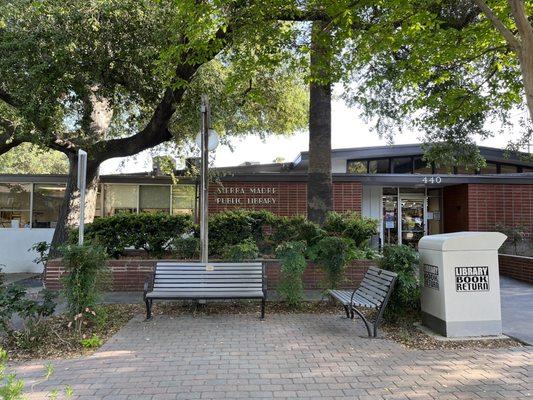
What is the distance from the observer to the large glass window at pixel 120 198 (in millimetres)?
15531

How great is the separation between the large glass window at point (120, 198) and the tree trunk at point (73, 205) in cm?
255

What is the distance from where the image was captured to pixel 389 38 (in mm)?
8609

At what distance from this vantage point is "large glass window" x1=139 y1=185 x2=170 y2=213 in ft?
51.3

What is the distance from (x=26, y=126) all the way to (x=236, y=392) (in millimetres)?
8520

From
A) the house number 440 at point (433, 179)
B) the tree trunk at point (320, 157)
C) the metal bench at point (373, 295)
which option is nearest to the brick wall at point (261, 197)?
the house number 440 at point (433, 179)

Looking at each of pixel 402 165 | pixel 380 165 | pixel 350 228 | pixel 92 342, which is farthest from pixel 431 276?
pixel 402 165

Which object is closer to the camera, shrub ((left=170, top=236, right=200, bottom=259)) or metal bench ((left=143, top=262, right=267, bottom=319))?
metal bench ((left=143, top=262, right=267, bottom=319))

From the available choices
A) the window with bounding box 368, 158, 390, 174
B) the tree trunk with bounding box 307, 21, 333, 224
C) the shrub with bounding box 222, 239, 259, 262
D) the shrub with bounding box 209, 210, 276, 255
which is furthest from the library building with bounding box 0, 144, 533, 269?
the shrub with bounding box 222, 239, 259, 262

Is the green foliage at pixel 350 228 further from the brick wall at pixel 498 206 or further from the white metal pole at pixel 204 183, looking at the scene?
the brick wall at pixel 498 206

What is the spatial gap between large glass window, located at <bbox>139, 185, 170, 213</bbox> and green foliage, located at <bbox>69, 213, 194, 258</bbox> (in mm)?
5291

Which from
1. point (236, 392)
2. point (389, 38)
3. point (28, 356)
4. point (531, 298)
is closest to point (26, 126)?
point (28, 356)

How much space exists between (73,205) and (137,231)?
3.27m

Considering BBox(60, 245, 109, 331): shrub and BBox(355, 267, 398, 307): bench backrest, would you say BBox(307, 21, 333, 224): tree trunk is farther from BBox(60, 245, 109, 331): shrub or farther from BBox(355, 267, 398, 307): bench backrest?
BBox(60, 245, 109, 331): shrub

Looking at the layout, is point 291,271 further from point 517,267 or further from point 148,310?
point 517,267
